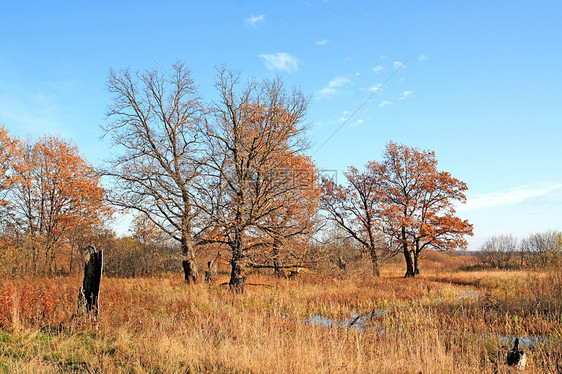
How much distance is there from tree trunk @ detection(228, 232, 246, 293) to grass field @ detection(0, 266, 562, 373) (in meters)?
0.48

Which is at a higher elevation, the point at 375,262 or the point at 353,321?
the point at 375,262

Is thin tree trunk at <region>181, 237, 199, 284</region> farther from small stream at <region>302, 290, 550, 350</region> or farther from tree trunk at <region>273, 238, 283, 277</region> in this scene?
small stream at <region>302, 290, 550, 350</region>

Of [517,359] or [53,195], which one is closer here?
[517,359]

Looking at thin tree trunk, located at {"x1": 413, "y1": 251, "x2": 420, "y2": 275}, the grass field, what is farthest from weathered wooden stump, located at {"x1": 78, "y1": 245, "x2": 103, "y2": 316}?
thin tree trunk, located at {"x1": 413, "y1": 251, "x2": 420, "y2": 275}

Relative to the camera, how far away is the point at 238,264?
1332 cm

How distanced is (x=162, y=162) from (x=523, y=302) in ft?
53.0

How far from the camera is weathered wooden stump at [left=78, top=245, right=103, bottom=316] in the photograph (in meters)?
8.64

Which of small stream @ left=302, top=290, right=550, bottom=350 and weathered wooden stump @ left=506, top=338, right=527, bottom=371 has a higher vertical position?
weathered wooden stump @ left=506, top=338, right=527, bottom=371

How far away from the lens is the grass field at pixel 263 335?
5320mm

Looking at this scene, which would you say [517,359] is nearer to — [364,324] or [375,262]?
[364,324]

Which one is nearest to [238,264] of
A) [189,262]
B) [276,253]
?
[276,253]

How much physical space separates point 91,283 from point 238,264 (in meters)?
5.62

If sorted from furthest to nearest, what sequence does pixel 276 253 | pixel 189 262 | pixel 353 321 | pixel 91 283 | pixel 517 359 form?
pixel 189 262, pixel 276 253, pixel 353 321, pixel 91 283, pixel 517 359

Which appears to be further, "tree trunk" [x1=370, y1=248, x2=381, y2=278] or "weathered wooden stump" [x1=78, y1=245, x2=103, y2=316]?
"tree trunk" [x1=370, y1=248, x2=381, y2=278]
